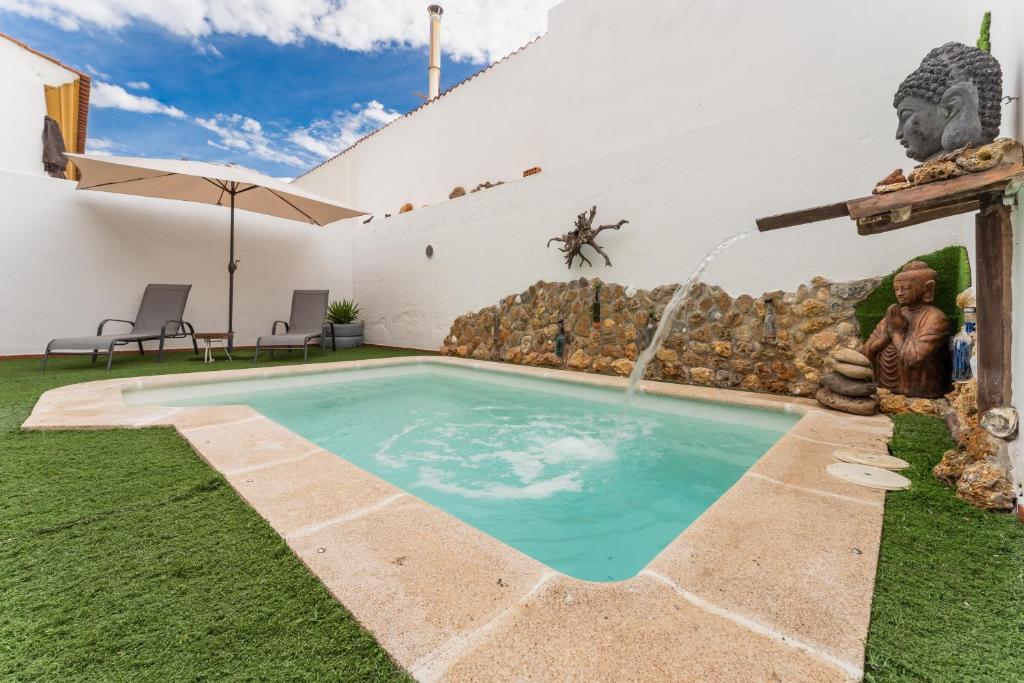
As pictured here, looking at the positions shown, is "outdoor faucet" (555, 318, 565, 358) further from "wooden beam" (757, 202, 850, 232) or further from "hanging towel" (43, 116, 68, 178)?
"hanging towel" (43, 116, 68, 178)

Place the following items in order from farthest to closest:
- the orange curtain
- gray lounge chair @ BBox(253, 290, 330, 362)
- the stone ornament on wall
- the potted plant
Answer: the orange curtain
the potted plant
gray lounge chair @ BBox(253, 290, 330, 362)
the stone ornament on wall

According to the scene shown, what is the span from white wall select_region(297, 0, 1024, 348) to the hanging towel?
21.3 feet

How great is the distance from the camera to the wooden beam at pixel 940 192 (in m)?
1.44

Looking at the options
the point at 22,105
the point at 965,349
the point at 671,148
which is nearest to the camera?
the point at 965,349

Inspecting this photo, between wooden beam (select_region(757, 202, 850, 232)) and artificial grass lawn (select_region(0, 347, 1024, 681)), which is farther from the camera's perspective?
wooden beam (select_region(757, 202, 850, 232))

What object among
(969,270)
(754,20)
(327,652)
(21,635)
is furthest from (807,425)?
(754,20)

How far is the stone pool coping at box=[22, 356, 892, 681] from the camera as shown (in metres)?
0.82

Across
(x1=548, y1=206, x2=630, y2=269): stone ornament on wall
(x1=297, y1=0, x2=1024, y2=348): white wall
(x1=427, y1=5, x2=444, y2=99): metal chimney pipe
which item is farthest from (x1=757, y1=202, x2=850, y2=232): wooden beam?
(x1=427, y1=5, x2=444, y2=99): metal chimney pipe

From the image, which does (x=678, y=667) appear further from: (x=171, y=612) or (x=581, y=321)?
(x=581, y=321)

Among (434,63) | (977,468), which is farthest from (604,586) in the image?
(434,63)

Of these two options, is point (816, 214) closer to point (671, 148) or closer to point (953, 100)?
point (953, 100)

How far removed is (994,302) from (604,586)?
1.95 m

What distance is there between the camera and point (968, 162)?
4.99 feet

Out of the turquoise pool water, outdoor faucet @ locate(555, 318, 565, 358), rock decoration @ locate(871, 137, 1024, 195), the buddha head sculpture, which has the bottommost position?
the turquoise pool water
